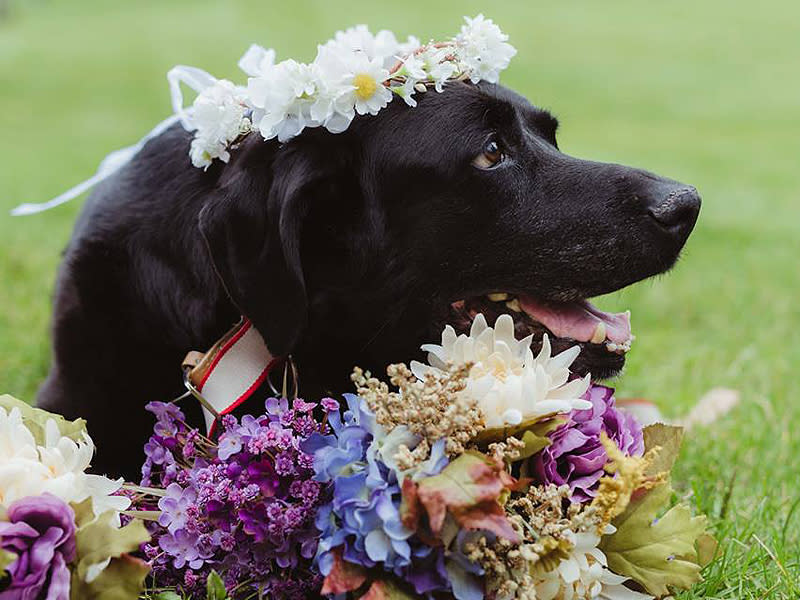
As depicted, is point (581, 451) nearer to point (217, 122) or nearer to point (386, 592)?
point (386, 592)

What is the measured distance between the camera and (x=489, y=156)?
243 cm

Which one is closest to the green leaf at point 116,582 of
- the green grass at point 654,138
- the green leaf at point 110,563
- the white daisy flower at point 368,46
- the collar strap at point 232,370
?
the green leaf at point 110,563

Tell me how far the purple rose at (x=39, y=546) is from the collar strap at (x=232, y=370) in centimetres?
63

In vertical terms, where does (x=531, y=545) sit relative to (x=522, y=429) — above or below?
below

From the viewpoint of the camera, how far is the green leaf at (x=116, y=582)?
5.74 feet

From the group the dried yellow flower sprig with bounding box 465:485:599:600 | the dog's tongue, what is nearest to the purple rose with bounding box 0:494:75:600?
the dried yellow flower sprig with bounding box 465:485:599:600

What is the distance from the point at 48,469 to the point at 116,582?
26 cm

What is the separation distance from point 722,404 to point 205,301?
1933 millimetres

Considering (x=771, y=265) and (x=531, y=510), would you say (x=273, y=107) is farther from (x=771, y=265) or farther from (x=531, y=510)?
(x=771, y=265)

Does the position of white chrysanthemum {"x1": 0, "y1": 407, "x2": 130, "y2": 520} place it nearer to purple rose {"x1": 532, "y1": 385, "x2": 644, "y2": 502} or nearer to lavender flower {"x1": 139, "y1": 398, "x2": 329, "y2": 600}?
lavender flower {"x1": 139, "y1": 398, "x2": 329, "y2": 600}

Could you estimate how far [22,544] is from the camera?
1714mm

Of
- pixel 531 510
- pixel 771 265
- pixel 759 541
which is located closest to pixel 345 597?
pixel 531 510

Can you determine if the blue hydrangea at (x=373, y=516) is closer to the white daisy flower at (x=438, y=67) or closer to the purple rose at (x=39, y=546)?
the purple rose at (x=39, y=546)

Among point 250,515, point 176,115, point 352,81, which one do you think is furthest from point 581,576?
point 176,115
